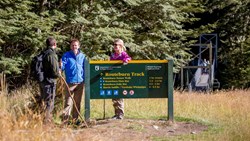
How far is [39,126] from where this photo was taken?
6.14 meters

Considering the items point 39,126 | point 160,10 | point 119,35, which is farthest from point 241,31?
point 39,126

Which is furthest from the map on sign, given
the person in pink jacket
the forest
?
the forest

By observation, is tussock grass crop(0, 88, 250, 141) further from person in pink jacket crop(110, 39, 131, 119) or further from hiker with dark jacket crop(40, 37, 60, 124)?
person in pink jacket crop(110, 39, 131, 119)

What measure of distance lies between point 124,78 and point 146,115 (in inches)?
63.0

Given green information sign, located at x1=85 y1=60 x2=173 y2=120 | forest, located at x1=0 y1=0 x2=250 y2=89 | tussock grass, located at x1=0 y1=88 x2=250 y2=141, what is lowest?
tussock grass, located at x1=0 y1=88 x2=250 y2=141

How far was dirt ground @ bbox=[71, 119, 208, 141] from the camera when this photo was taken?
816cm

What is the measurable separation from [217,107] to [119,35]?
177 inches

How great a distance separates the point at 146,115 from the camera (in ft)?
35.6

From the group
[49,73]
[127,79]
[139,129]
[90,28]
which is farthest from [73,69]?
[90,28]

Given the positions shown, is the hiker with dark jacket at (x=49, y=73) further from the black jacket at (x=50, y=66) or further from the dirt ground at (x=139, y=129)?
the dirt ground at (x=139, y=129)

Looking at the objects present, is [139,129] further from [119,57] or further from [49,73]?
[49,73]

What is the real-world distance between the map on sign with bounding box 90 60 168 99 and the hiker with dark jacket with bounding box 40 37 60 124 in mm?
822

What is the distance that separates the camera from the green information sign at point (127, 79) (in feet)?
31.2

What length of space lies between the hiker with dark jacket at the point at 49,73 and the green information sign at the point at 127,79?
2.29 ft
